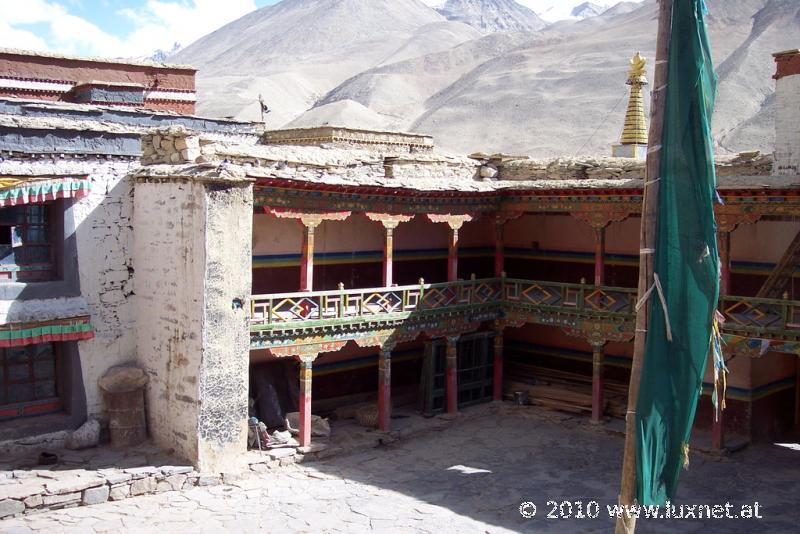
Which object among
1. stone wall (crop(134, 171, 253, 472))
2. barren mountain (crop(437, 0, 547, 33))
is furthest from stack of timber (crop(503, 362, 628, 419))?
barren mountain (crop(437, 0, 547, 33))

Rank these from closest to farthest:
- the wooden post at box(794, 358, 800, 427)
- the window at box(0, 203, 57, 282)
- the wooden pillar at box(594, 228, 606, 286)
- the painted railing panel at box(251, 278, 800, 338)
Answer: the window at box(0, 203, 57, 282) < the painted railing panel at box(251, 278, 800, 338) < the wooden pillar at box(594, 228, 606, 286) < the wooden post at box(794, 358, 800, 427)

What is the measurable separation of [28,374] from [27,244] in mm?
2210

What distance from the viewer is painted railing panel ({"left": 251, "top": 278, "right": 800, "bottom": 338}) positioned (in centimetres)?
1490

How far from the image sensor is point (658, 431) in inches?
279

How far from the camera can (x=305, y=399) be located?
615 inches

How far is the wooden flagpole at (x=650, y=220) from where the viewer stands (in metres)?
7.10

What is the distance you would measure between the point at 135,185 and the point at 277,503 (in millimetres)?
6144

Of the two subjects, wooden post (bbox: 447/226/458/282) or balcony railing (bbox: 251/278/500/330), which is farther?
wooden post (bbox: 447/226/458/282)

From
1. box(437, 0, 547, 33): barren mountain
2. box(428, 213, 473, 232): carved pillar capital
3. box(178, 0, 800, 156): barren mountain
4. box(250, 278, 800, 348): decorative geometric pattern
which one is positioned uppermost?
box(437, 0, 547, 33): barren mountain

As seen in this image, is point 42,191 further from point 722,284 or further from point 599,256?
point 722,284

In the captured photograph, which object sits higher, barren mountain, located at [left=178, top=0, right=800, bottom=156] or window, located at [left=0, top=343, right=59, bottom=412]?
barren mountain, located at [left=178, top=0, right=800, bottom=156]

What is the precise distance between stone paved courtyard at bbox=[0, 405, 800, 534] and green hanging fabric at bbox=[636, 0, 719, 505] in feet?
20.3

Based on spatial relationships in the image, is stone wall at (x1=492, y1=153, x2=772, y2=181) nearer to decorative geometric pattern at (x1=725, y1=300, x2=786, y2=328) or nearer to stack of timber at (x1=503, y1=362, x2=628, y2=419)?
decorative geometric pattern at (x1=725, y1=300, x2=786, y2=328)

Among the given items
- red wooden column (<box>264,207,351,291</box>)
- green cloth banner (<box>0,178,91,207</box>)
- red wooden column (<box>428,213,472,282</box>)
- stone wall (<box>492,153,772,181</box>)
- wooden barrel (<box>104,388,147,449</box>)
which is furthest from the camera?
red wooden column (<box>428,213,472,282</box>)
